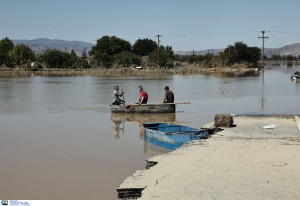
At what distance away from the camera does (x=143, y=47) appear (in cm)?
13625

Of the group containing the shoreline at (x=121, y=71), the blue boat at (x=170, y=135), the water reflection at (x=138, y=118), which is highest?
the shoreline at (x=121, y=71)

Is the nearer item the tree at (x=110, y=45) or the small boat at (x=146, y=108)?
the small boat at (x=146, y=108)

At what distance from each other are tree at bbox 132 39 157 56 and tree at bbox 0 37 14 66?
37219mm

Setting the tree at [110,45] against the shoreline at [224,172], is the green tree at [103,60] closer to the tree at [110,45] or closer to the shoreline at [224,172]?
the tree at [110,45]

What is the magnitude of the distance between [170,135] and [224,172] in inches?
167

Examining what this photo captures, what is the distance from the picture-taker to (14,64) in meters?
111

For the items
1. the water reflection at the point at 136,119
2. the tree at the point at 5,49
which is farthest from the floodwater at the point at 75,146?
the tree at the point at 5,49

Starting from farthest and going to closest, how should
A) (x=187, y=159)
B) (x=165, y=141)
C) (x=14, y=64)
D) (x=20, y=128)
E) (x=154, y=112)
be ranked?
(x=14, y=64)
(x=154, y=112)
(x=20, y=128)
(x=165, y=141)
(x=187, y=159)

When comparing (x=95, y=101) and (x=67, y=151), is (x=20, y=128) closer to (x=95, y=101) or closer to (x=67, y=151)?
(x=67, y=151)

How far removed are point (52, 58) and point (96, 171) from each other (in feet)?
319

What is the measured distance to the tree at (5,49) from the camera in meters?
112

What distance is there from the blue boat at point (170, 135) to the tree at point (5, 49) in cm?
10245

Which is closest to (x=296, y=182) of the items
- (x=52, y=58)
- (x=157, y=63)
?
(x=157, y=63)

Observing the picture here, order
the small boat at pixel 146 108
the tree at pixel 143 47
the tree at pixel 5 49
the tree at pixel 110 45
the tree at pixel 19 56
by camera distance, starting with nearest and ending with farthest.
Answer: the small boat at pixel 146 108
the tree at pixel 19 56
the tree at pixel 5 49
the tree at pixel 110 45
the tree at pixel 143 47
